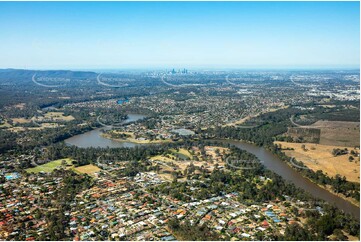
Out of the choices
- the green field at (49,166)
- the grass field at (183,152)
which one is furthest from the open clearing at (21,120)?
the grass field at (183,152)

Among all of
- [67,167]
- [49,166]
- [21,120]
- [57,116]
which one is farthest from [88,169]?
[57,116]

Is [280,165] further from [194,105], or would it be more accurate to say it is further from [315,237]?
Answer: [194,105]

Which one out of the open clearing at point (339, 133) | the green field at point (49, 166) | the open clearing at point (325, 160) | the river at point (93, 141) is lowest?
the river at point (93, 141)

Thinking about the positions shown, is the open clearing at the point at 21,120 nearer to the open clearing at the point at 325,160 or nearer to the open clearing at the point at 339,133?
the open clearing at the point at 325,160

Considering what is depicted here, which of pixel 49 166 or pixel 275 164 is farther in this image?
pixel 275 164

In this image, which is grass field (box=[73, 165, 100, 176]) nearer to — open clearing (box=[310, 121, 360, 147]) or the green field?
the green field

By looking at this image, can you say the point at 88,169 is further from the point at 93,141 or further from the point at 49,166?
the point at 93,141
